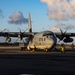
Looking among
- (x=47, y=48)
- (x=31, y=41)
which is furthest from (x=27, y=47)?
(x=47, y=48)

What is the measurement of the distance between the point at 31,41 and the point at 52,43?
7222mm

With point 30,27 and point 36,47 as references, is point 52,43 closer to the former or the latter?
point 36,47
